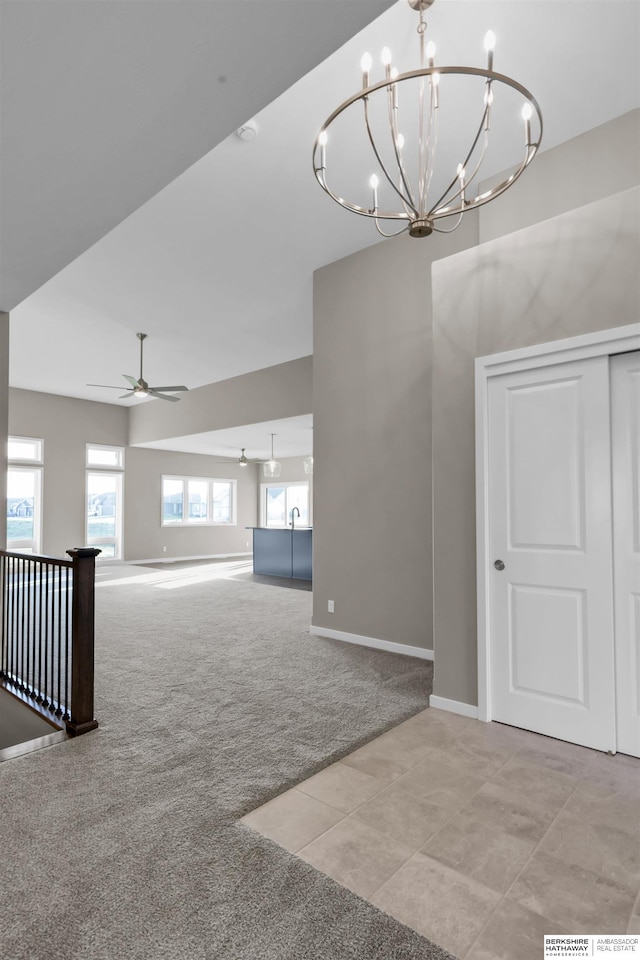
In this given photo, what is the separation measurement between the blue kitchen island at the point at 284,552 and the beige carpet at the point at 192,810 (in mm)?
4223

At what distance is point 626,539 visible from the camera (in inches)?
100

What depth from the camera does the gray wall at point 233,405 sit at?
773 centimetres

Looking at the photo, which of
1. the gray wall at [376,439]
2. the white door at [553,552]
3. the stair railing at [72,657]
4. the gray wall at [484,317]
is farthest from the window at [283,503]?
the white door at [553,552]

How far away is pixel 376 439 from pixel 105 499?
26.3ft

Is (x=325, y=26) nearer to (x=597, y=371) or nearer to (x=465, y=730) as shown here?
(x=597, y=371)

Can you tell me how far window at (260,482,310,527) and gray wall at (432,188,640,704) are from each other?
10.1 meters

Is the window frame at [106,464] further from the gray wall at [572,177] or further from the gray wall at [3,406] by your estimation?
the gray wall at [572,177]

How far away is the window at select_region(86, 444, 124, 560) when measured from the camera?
1043 centimetres

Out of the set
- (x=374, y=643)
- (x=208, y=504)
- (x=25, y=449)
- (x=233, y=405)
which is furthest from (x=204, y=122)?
A: (x=208, y=504)

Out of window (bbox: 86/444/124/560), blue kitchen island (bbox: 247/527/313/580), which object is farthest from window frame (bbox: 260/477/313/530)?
window (bbox: 86/444/124/560)

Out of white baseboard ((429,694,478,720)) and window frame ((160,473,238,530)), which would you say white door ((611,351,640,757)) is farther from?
window frame ((160,473,238,530))

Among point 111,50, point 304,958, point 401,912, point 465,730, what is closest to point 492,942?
point 401,912

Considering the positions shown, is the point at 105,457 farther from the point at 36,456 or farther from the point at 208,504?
the point at 208,504

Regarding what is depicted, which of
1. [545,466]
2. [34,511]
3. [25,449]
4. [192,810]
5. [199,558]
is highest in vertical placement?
[25,449]
